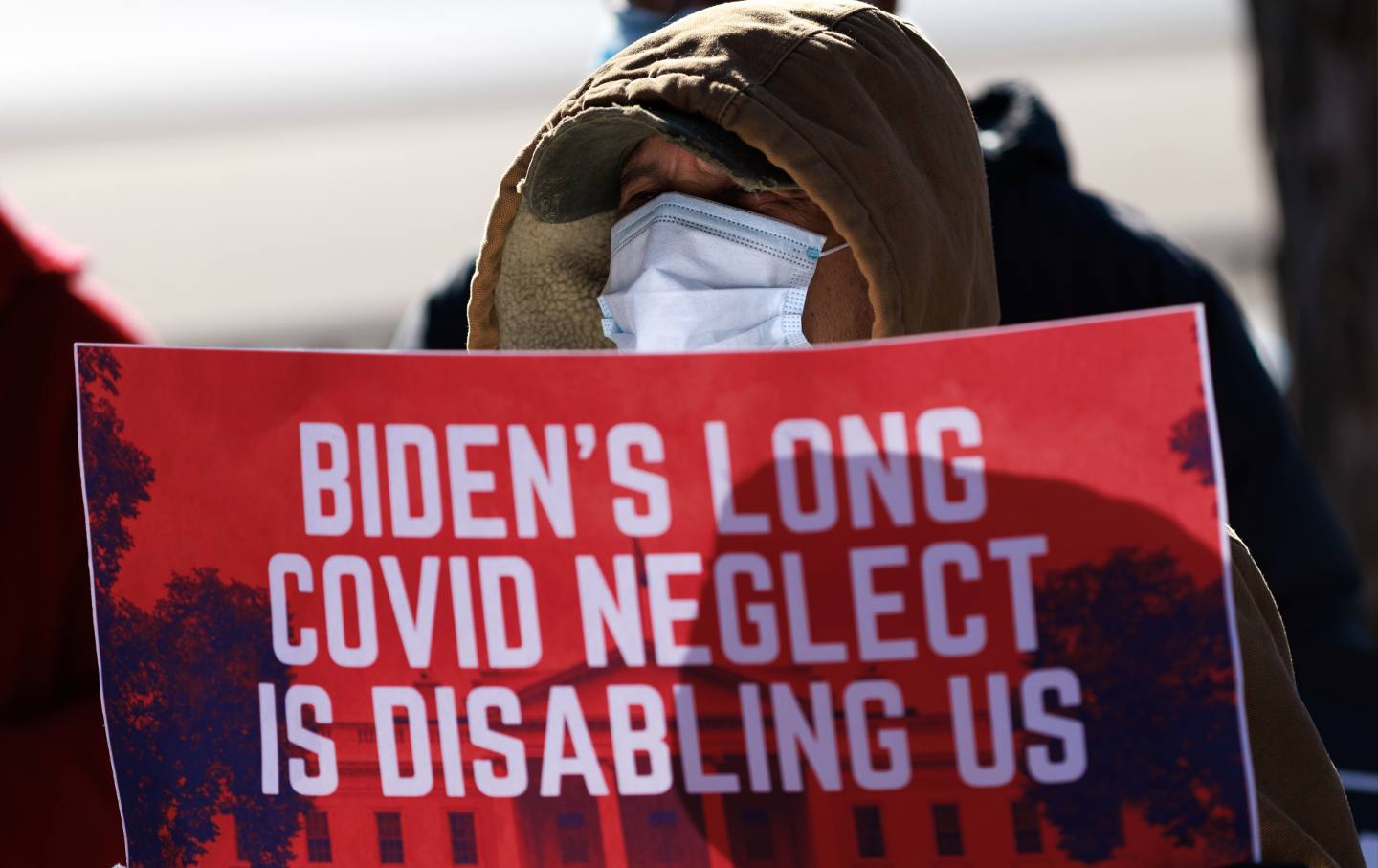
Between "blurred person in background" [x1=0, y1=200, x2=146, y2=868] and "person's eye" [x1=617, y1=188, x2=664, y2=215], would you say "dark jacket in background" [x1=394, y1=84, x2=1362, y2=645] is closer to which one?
"blurred person in background" [x1=0, y1=200, x2=146, y2=868]

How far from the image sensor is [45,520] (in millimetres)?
2400

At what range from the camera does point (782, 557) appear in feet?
3.74

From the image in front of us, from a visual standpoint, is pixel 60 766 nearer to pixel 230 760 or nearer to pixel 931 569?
pixel 230 760

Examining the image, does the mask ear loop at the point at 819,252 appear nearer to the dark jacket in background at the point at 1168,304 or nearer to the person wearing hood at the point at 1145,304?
the person wearing hood at the point at 1145,304

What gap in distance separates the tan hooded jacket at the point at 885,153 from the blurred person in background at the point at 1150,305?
2.78 feet

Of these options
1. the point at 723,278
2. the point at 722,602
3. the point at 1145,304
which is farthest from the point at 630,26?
the point at 722,602

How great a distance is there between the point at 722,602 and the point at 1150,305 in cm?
174

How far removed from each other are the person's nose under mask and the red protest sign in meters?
0.46

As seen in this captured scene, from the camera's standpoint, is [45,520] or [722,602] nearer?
[722,602]

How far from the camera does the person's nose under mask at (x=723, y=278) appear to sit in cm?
161

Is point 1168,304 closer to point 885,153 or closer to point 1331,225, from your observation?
point 885,153

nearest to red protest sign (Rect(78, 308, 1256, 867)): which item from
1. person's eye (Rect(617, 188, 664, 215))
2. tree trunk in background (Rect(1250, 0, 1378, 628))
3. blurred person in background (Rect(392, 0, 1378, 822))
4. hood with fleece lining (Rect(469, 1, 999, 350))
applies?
hood with fleece lining (Rect(469, 1, 999, 350))

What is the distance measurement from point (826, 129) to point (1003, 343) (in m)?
0.49

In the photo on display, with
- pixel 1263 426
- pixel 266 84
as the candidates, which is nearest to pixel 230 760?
pixel 1263 426
